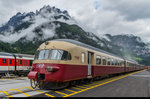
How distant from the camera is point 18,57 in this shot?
23.6 meters

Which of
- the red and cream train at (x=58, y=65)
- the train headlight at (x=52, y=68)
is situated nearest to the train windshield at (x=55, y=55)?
the red and cream train at (x=58, y=65)

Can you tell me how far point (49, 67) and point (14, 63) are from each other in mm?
15545

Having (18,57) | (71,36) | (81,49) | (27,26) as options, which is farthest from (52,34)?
(81,49)

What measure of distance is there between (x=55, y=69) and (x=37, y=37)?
154m

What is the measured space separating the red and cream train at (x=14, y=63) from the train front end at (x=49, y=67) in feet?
42.0

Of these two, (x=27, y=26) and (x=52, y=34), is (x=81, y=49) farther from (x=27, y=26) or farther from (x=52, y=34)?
(x=27, y=26)

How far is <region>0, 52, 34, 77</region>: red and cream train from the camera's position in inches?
842

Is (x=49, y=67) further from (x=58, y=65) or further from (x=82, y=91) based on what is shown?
(x=82, y=91)

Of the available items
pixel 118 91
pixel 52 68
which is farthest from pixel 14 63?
pixel 118 91

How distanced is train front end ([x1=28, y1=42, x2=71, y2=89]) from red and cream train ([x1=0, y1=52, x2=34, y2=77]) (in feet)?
42.0

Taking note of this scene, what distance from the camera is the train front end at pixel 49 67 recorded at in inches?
368

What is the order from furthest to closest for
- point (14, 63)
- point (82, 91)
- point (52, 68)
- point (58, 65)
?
point (14, 63) < point (82, 91) < point (58, 65) < point (52, 68)

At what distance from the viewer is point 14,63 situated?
75.3ft

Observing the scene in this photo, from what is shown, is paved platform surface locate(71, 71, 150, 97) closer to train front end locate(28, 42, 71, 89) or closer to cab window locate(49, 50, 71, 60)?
train front end locate(28, 42, 71, 89)
